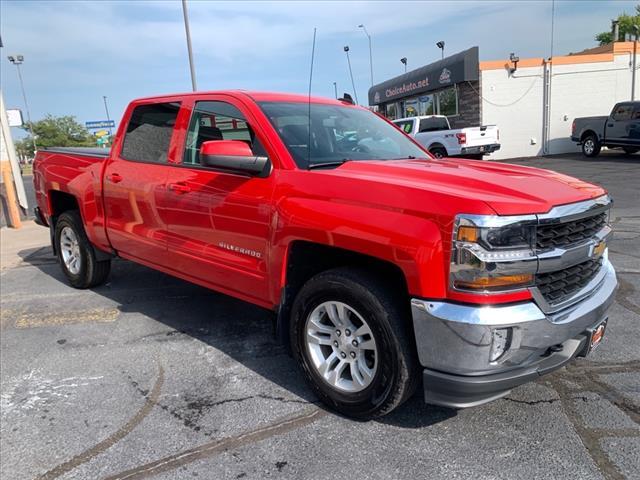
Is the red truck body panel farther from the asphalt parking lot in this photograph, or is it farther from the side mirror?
the asphalt parking lot

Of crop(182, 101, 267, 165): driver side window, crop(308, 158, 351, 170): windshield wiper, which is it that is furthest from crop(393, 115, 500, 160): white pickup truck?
crop(308, 158, 351, 170): windshield wiper

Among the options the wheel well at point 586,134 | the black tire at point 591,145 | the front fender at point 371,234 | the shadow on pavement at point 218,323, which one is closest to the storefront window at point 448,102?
the wheel well at point 586,134

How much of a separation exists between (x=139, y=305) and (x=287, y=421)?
275 cm

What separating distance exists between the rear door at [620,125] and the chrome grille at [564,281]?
60.2 feet

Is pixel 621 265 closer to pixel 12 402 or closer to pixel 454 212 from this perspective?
pixel 454 212

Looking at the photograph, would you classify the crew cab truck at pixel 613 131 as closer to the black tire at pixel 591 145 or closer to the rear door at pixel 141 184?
the black tire at pixel 591 145

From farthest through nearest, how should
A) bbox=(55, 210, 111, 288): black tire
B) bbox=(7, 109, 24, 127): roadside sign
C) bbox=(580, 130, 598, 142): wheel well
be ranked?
bbox=(580, 130, 598, 142): wheel well → bbox=(7, 109, 24, 127): roadside sign → bbox=(55, 210, 111, 288): black tire

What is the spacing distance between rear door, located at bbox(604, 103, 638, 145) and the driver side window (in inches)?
733

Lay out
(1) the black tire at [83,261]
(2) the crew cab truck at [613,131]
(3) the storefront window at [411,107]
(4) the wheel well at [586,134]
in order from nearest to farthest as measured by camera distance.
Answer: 1. (1) the black tire at [83,261]
2. (2) the crew cab truck at [613,131]
3. (4) the wheel well at [586,134]
4. (3) the storefront window at [411,107]

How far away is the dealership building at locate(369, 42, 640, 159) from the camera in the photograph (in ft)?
74.5

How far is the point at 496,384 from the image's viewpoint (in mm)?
2441

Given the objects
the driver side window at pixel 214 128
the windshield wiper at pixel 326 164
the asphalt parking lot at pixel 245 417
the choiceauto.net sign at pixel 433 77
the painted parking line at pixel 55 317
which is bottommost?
the asphalt parking lot at pixel 245 417

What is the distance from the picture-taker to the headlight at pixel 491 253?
2342mm

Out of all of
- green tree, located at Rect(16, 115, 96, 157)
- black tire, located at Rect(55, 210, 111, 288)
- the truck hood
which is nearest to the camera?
the truck hood
